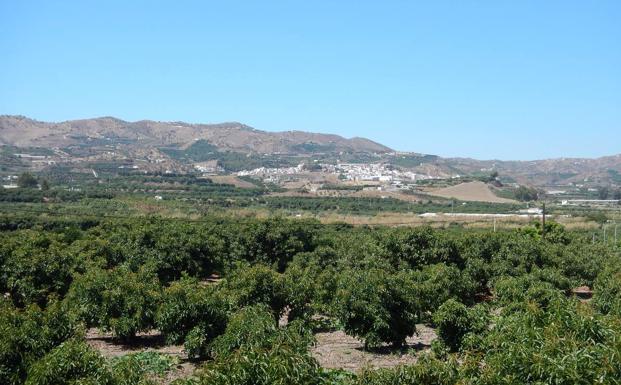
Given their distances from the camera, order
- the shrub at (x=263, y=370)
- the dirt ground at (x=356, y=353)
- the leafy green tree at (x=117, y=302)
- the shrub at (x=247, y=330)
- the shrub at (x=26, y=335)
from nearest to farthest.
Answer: the shrub at (x=263, y=370) < the shrub at (x=26, y=335) < the shrub at (x=247, y=330) < the dirt ground at (x=356, y=353) < the leafy green tree at (x=117, y=302)

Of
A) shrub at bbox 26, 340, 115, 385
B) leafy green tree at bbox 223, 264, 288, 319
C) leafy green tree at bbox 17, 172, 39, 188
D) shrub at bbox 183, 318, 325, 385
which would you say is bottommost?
leafy green tree at bbox 17, 172, 39, 188

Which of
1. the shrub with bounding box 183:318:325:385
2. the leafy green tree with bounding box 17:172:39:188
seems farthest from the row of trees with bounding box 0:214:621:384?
the leafy green tree with bounding box 17:172:39:188

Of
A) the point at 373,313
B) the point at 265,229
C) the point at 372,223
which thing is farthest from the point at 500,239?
the point at 372,223

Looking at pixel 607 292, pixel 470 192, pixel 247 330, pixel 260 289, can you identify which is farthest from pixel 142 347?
pixel 470 192

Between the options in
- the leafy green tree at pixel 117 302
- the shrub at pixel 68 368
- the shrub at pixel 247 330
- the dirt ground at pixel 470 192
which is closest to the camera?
the shrub at pixel 68 368

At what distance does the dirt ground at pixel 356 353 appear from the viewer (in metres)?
19.4

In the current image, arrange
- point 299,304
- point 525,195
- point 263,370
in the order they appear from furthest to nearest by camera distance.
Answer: point 525,195, point 299,304, point 263,370

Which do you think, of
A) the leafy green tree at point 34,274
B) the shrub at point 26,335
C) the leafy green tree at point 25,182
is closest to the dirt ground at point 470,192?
the leafy green tree at point 25,182

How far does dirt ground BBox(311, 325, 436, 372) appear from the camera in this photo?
19.4 meters

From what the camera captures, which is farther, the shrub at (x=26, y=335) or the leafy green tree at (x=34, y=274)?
the leafy green tree at (x=34, y=274)

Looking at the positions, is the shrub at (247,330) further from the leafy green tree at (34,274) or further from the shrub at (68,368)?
the leafy green tree at (34,274)

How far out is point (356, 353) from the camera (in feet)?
68.9

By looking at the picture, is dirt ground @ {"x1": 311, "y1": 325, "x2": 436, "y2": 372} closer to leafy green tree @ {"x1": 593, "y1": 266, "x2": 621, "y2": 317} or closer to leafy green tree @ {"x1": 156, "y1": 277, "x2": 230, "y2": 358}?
leafy green tree @ {"x1": 156, "y1": 277, "x2": 230, "y2": 358}

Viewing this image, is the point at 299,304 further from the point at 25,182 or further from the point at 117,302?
the point at 25,182
